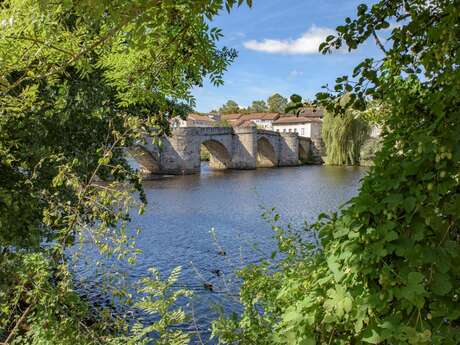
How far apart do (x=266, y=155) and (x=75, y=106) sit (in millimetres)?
44909

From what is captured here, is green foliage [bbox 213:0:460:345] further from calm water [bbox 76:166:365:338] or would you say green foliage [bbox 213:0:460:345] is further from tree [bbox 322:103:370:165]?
tree [bbox 322:103:370:165]

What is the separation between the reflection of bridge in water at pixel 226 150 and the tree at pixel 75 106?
2127 cm

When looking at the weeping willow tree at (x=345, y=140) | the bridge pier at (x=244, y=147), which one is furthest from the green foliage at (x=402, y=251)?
the bridge pier at (x=244, y=147)

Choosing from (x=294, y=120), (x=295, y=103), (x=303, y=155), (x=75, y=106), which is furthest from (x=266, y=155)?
(x=295, y=103)

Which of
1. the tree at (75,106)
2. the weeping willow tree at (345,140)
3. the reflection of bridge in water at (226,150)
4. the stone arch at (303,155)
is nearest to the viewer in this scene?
the tree at (75,106)

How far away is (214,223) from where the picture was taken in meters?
16.5

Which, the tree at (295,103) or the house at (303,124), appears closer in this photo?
the tree at (295,103)

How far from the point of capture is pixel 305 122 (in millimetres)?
72750

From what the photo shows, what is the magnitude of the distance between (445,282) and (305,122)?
239 ft

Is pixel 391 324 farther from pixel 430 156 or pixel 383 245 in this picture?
pixel 430 156

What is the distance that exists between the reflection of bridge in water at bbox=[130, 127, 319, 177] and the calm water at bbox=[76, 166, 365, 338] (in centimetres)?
608

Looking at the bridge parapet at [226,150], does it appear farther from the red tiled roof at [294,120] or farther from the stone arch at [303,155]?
the red tiled roof at [294,120]

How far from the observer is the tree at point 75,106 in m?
1.97

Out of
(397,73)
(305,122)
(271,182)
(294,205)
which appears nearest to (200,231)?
(294,205)
